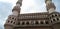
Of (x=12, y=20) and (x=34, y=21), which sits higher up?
(x=12, y=20)

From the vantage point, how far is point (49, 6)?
17.8 m

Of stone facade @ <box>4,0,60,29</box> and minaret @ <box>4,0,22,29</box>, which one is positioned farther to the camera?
minaret @ <box>4,0,22,29</box>

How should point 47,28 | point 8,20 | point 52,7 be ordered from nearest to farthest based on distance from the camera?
point 47,28
point 8,20
point 52,7

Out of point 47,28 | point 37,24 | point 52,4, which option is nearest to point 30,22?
point 37,24

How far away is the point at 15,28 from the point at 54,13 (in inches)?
151

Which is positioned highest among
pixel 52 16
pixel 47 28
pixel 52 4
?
pixel 52 4

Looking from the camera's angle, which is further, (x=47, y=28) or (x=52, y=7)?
(x=52, y=7)

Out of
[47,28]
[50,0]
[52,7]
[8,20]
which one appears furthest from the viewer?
[50,0]

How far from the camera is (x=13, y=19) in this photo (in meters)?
15.7

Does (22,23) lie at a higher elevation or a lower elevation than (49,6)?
lower

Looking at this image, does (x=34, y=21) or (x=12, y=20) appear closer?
(x=34, y=21)

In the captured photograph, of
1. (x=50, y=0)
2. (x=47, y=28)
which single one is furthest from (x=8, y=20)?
(x=50, y=0)

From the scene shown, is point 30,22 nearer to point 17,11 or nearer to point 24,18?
point 24,18

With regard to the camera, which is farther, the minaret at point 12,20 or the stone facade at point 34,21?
the minaret at point 12,20
